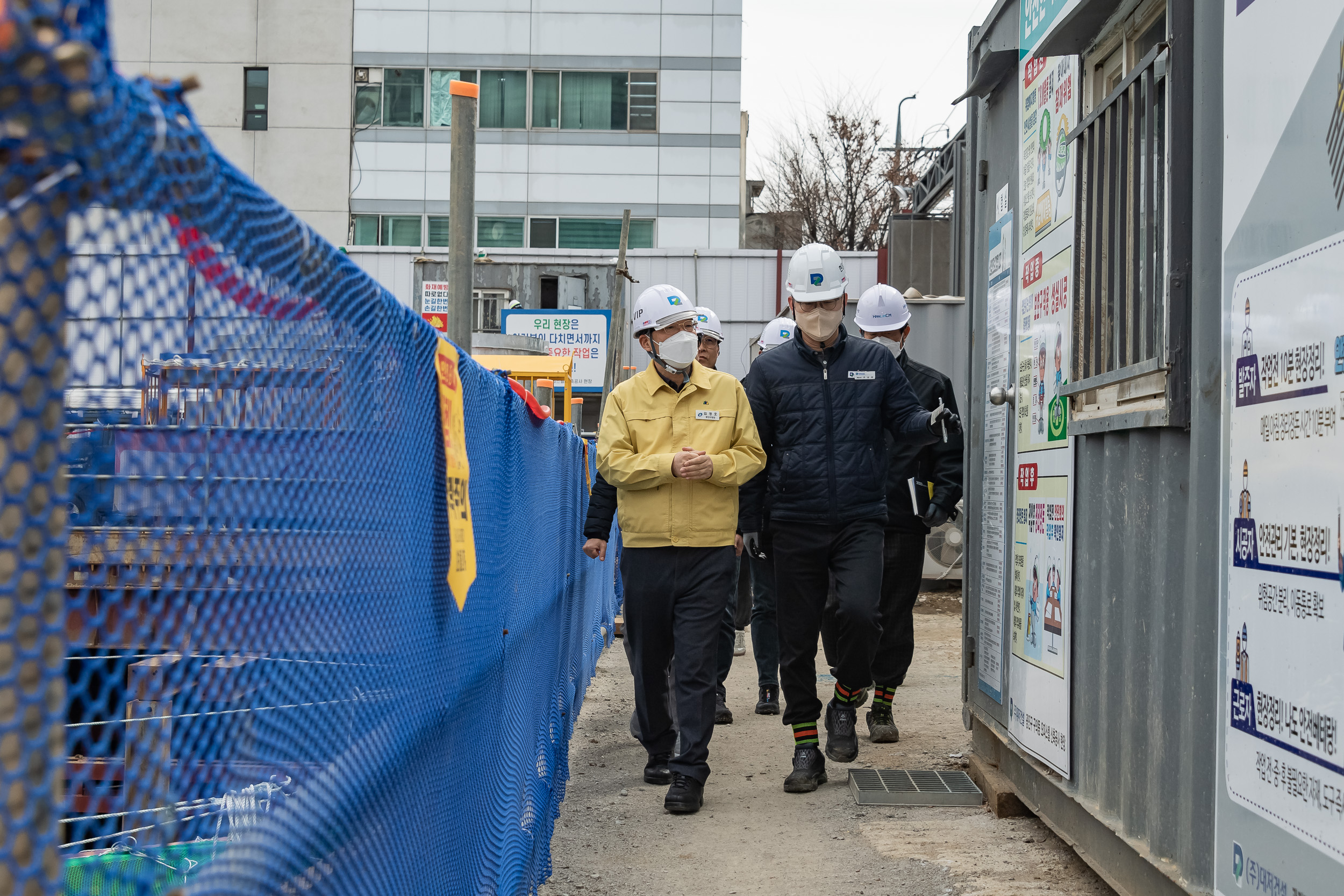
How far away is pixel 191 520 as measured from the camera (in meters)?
1.30

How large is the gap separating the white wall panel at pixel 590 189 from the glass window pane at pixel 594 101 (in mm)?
1224

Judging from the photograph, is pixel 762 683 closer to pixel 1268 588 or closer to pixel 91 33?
pixel 1268 588

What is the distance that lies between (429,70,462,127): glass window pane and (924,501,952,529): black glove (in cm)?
2582

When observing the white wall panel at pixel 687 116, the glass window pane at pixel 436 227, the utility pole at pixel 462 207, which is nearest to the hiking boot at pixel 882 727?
the utility pole at pixel 462 207

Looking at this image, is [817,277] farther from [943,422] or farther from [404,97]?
[404,97]

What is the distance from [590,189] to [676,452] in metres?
26.1

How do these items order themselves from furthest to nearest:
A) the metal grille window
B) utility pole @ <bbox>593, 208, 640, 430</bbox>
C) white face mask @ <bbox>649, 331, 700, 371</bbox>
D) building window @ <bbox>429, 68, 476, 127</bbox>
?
building window @ <bbox>429, 68, 476, 127</bbox>
utility pole @ <bbox>593, 208, 640, 430</bbox>
white face mask @ <bbox>649, 331, 700, 371</bbox>
the metal grille window

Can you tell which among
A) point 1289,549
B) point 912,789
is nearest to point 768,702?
point 912,789

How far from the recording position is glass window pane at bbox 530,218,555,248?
100ft

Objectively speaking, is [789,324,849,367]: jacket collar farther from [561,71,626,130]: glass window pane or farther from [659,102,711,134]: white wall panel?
[561,71,626,130]: glass window pane

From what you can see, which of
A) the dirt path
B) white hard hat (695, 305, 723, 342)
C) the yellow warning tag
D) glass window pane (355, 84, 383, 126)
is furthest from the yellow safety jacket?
glass window pane (355, 84, 383, 126)

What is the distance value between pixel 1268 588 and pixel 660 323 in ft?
11.5

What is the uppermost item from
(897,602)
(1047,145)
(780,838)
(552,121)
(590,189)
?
(552,121)

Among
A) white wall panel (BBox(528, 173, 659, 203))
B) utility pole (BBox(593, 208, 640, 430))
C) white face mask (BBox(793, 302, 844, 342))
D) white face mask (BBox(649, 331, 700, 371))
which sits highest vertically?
white wall panel (BBox(528, 173, 659, 203))
